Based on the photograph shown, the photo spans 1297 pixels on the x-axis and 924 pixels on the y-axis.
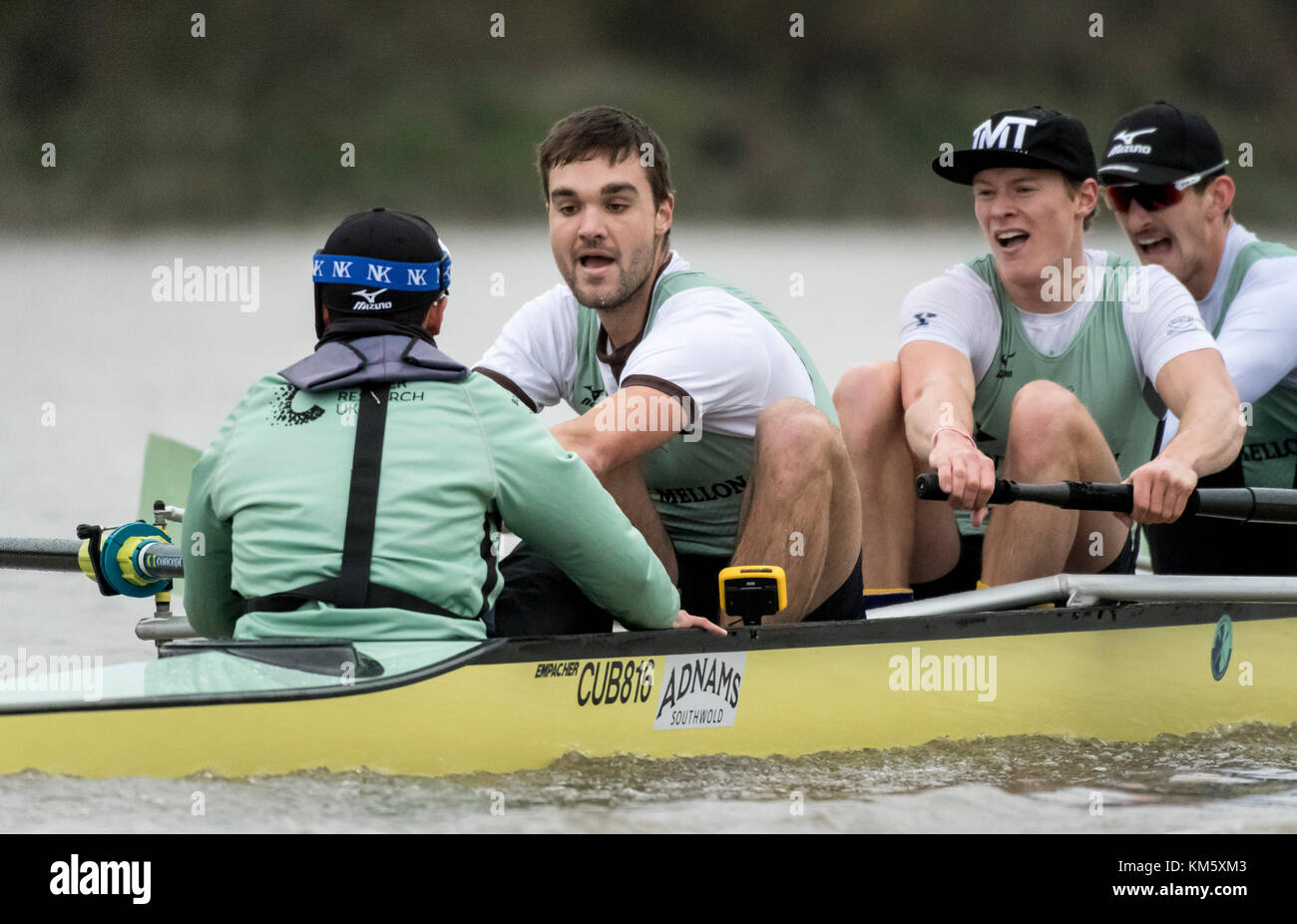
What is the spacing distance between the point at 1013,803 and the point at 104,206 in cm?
2205

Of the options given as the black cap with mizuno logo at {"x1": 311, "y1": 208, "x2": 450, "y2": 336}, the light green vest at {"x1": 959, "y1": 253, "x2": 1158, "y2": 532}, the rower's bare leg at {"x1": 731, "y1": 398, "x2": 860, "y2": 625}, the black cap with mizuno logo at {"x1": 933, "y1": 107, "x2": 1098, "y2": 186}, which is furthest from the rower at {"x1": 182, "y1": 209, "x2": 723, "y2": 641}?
the black cap with mizuno logo at {"x1": 933, "y1": 107, "x2": 1098, "y2": 186}

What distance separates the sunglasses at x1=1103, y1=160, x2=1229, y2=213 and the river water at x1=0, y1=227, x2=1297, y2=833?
1.55 m

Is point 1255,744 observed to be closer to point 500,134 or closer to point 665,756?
point 665,756

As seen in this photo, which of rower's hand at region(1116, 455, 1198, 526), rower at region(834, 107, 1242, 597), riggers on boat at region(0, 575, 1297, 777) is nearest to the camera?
riggers on boat at region(0, 575, 1297, 777)

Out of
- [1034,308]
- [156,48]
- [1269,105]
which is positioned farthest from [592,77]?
[1034,308]

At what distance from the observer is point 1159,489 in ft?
12.8

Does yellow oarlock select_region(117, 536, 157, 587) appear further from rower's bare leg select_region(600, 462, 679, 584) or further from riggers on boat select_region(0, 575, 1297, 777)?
rower's bare leg select_region(600, 462, 679, 584)

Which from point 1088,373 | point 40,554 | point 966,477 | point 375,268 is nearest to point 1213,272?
point 1088,373

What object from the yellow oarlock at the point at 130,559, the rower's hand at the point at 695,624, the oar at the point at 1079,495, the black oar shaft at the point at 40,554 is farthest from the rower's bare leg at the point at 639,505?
the black oar shaft at the point at 40,554

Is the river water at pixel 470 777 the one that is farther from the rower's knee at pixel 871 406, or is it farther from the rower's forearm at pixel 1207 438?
the rower's knee at pixel 871 406

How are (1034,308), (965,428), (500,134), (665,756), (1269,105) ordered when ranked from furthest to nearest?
(1269,105) < (500,134) < (1034,308) < (965,428) < (665,756)

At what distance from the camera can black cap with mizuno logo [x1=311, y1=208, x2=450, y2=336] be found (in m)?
3.05

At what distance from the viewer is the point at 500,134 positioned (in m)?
23.3

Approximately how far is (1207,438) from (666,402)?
4.29 feet
